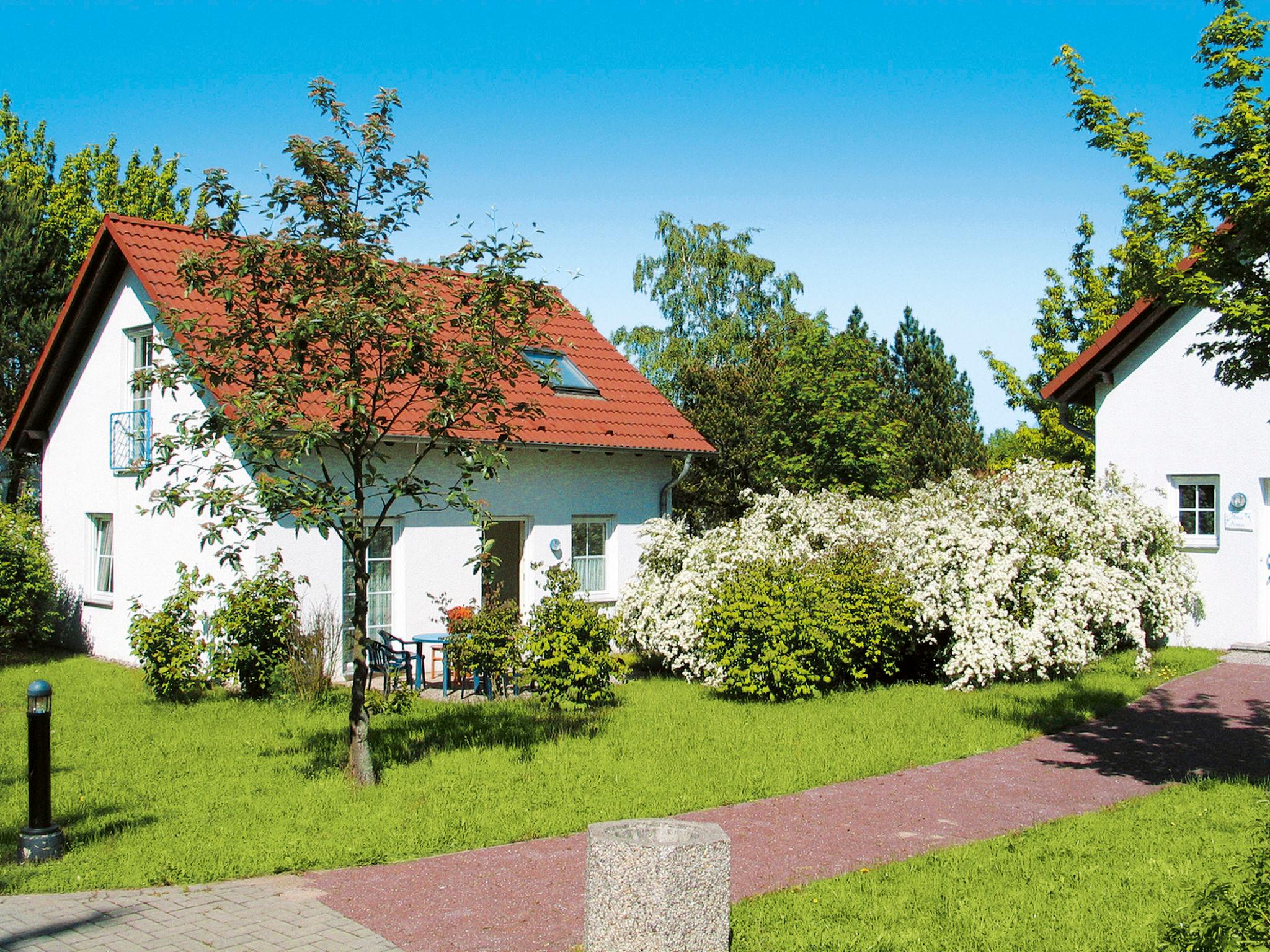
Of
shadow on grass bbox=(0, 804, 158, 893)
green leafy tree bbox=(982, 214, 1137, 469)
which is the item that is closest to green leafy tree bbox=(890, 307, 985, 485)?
green leafy tree bbox=(982, 214, 1137, 469)

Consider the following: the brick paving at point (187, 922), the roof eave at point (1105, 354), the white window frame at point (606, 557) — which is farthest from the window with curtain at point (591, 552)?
the brick paving at point (187, 922)

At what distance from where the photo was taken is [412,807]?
7680 millimetres

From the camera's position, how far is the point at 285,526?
1315 centimetres

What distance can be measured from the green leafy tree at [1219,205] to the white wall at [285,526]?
8.72 metres

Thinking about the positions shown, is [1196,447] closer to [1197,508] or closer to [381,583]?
[1197,508]

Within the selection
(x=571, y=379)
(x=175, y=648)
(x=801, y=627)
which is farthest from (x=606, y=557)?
(x=175, y=648)

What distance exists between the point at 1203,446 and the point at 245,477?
44.2ft

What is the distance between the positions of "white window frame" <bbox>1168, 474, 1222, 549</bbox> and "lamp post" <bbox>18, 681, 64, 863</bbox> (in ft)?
47.1

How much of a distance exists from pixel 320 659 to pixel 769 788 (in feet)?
21.3

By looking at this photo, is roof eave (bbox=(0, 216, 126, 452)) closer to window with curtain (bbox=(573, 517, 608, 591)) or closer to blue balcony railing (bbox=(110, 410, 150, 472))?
blue balcony railing (bbox=(110, 410, 150, 472))

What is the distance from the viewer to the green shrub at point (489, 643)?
38.9 ft

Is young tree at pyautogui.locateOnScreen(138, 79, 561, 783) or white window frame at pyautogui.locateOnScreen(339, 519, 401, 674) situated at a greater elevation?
young tree at pyautogui.locateOnScreen(138, 79, 561, 783)

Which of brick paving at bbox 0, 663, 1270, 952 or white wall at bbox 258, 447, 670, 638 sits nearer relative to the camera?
brick paving at bbox 0, 663, 1270, 952

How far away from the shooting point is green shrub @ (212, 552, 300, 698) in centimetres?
1223
